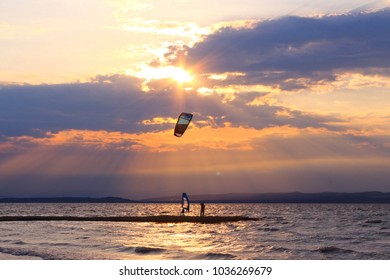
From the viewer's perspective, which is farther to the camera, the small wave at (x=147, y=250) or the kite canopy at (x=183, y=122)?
the kite canopy at (x=183, y=122)

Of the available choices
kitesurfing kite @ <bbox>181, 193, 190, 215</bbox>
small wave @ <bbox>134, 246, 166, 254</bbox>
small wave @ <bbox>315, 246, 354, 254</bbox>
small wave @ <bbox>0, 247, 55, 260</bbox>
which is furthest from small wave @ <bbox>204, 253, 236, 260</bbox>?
kitesurfing kite @ <bbox>181, 193, 190, 215</bbox>

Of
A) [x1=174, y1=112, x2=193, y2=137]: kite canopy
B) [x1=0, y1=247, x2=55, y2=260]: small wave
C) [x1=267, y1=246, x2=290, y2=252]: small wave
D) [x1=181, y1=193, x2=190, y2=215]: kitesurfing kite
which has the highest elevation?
[x1=174, y1=112, x2=193, y2=137]: kite canopy

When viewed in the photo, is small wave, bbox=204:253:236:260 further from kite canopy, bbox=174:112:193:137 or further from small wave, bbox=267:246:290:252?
kite canopy, bbox=174:112:193:137

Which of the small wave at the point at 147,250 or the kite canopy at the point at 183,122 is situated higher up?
the kite canopy at the point at 183,122

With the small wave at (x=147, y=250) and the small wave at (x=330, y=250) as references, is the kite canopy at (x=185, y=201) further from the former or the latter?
the small wave at (x=147, y=250)

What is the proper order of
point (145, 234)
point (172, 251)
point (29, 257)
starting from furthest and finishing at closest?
point (145, 234) < point (172, 251) < point (29, 257)

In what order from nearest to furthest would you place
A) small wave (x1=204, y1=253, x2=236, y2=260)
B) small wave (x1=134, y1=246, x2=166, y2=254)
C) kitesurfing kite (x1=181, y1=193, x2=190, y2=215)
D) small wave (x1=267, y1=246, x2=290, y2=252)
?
small wave (x1=204, y1=253, x2=236, y2=260) → small wave (x1=134, y1=246, x2=166, y2=254) → small wave (x1=267, y1=246, x2=290, y2=252) → kitesurfing kite (x1=181, y1=193, x2=190, y2=215)

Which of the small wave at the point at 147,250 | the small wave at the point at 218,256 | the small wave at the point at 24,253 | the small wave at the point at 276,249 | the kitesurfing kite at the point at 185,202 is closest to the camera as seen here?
the small wave at the point at 24,253

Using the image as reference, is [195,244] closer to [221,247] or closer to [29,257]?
[221,247]

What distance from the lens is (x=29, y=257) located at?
77.5 ft

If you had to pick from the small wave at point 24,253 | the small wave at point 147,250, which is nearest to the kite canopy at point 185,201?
the small wave at point 147,250
